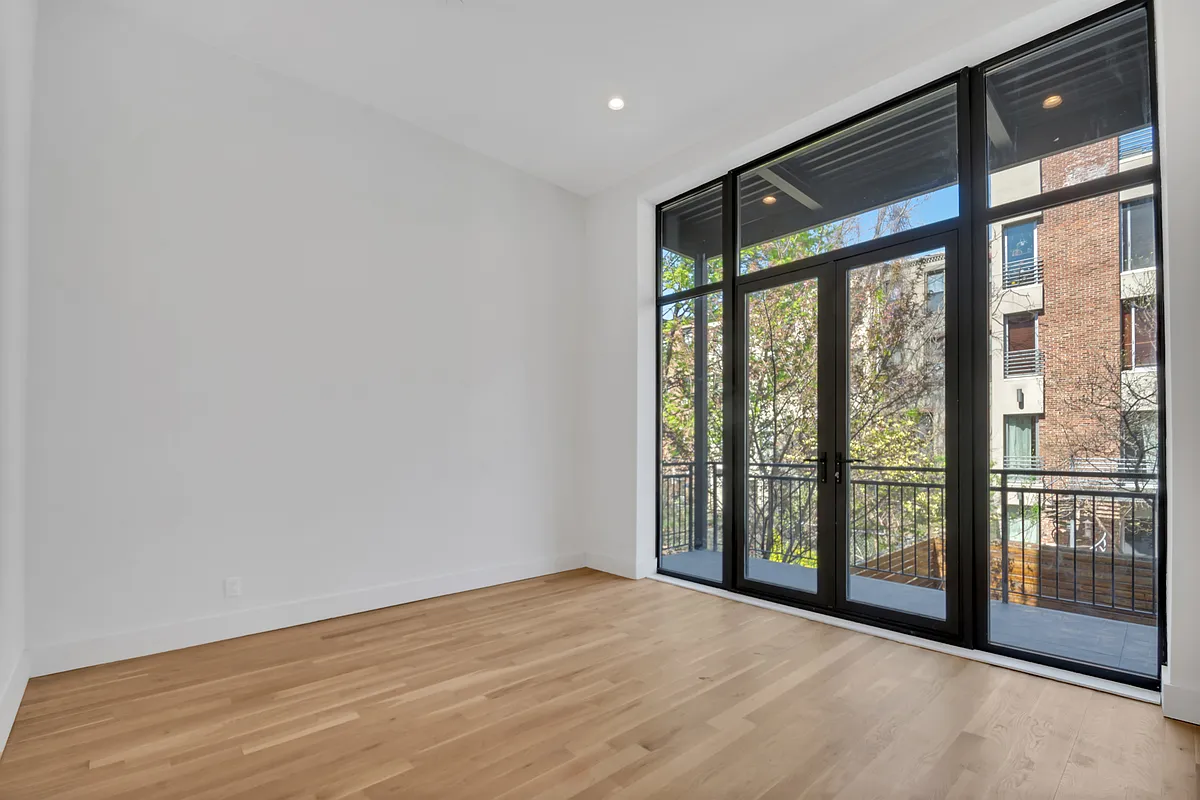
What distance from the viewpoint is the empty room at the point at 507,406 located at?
2.41m

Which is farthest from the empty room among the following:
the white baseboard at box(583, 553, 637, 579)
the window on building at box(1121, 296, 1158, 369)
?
the white baseboard at box(583, 553, 637, 579)

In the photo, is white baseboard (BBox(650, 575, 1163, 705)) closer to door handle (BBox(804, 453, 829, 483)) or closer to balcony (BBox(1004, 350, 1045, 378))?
door handle (BBox(804, 453, 829, 483))

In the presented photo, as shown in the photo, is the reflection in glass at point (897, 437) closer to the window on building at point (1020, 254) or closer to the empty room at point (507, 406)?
the empty room at point (507, 406)

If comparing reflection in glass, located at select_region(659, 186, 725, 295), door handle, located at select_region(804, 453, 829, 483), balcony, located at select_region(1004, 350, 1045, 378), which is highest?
reflection in glass, located at select_region(659, 186, 725, 295)

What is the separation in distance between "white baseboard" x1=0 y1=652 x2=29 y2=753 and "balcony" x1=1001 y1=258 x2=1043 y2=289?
15.9 feet

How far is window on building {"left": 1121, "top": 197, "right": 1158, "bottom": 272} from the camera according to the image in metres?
2.80

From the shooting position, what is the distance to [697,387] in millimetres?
4883

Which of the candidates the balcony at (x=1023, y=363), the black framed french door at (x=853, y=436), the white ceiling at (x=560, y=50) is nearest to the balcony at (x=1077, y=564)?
the black framed french door at (x=853, y=436)

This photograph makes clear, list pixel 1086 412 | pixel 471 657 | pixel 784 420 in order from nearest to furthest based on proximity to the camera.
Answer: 1. pixel 1086 412
2. pixel 471 657
3. pixel 784 420

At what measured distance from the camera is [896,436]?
12.0 feet

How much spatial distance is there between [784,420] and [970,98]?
2.16 meters

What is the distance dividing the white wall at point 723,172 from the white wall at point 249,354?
2.23ft

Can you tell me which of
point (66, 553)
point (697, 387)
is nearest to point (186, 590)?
point (66, 553)

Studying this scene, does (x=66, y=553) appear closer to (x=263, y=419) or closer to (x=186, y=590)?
(x=186, y=590)
